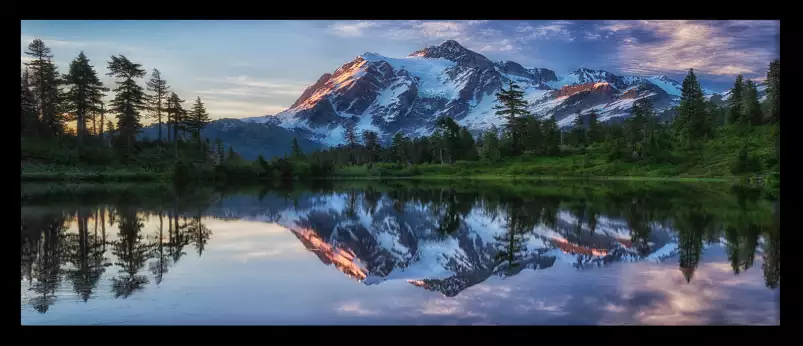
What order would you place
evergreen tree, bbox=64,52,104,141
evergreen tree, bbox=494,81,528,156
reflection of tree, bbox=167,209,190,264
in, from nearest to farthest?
reflection of tree, bbox=167,209,190,264 < evergreen tree, bbox=64,52,104,141 < evergreen tree, bbox=494,81,528,156

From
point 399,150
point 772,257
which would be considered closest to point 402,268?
point 772,257

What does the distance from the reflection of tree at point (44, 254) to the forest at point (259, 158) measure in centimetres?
2277

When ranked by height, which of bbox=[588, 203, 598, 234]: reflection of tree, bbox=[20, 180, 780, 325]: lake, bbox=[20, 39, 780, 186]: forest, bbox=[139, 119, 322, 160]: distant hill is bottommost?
bbox=[20, 180, 780, 325]: lake

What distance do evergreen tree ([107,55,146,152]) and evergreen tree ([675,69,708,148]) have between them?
44.4 metres

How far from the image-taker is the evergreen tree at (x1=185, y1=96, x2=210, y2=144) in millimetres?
47022

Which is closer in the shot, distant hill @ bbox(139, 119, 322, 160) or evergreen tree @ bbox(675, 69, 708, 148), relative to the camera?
evergreen tree @ bbox(675, 69, 708, 148)

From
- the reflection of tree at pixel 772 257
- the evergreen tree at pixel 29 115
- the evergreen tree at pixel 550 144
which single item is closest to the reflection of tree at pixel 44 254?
the reflection of tree at pixel 772 257

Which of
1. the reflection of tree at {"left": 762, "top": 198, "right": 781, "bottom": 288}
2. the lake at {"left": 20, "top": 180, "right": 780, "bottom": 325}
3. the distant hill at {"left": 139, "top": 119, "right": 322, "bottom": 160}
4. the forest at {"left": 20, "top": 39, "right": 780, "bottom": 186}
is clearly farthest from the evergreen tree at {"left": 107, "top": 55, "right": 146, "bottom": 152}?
the distant hill at {"left": 139, "top": 119, "right": 322, "bottom": 160}

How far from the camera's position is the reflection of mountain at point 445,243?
30.1 feet

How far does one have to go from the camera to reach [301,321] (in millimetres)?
6461

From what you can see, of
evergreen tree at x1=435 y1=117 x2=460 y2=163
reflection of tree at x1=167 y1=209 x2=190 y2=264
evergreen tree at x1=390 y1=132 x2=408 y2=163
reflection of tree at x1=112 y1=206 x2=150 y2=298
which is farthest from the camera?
evergreen tree at x1=390 y1=132 x2=408 y2=163

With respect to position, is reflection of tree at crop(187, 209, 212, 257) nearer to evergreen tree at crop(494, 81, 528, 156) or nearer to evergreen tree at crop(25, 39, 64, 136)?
evergreen tree at crop(25, 39, 64, 136)
